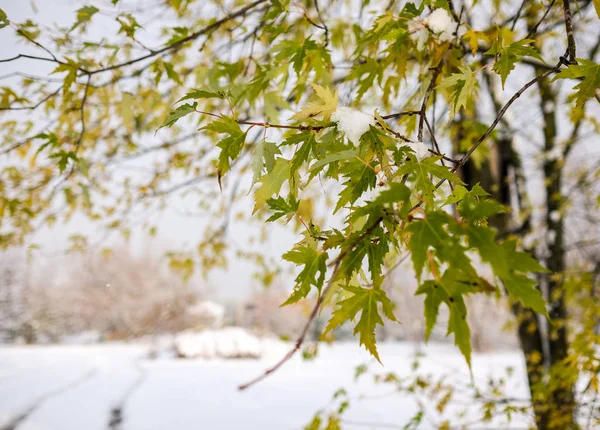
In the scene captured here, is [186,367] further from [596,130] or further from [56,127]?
[596,130]

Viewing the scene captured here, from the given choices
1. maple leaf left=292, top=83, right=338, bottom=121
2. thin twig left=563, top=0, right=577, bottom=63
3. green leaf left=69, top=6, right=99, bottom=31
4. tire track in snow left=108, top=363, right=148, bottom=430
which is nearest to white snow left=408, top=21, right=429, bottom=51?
thin twig left=563, top=0, right=577, bottom=63

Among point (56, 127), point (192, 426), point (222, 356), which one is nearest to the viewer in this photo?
point (56, 127)

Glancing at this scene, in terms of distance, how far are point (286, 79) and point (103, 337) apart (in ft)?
57.6

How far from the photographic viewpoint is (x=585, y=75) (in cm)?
72

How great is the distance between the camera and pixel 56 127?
1.96 meters

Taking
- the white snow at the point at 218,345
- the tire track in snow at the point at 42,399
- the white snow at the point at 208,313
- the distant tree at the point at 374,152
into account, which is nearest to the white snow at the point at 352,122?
the distant tree at the point at 374,152

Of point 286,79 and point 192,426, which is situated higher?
point 286,79

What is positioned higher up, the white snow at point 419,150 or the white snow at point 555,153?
the white snow at point 555,153

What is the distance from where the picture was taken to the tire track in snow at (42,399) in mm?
3646

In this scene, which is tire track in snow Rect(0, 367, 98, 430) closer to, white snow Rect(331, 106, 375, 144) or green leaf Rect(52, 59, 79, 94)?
green leaf Rect(52, 59, 79, 94)

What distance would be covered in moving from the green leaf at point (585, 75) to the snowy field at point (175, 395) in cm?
256

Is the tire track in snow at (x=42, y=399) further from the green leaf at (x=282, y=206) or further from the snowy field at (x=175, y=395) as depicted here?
the green leaf at (x=282, y=206)

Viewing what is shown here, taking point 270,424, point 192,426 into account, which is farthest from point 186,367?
point 270,424

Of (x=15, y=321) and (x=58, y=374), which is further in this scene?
(x=15, y=321)
